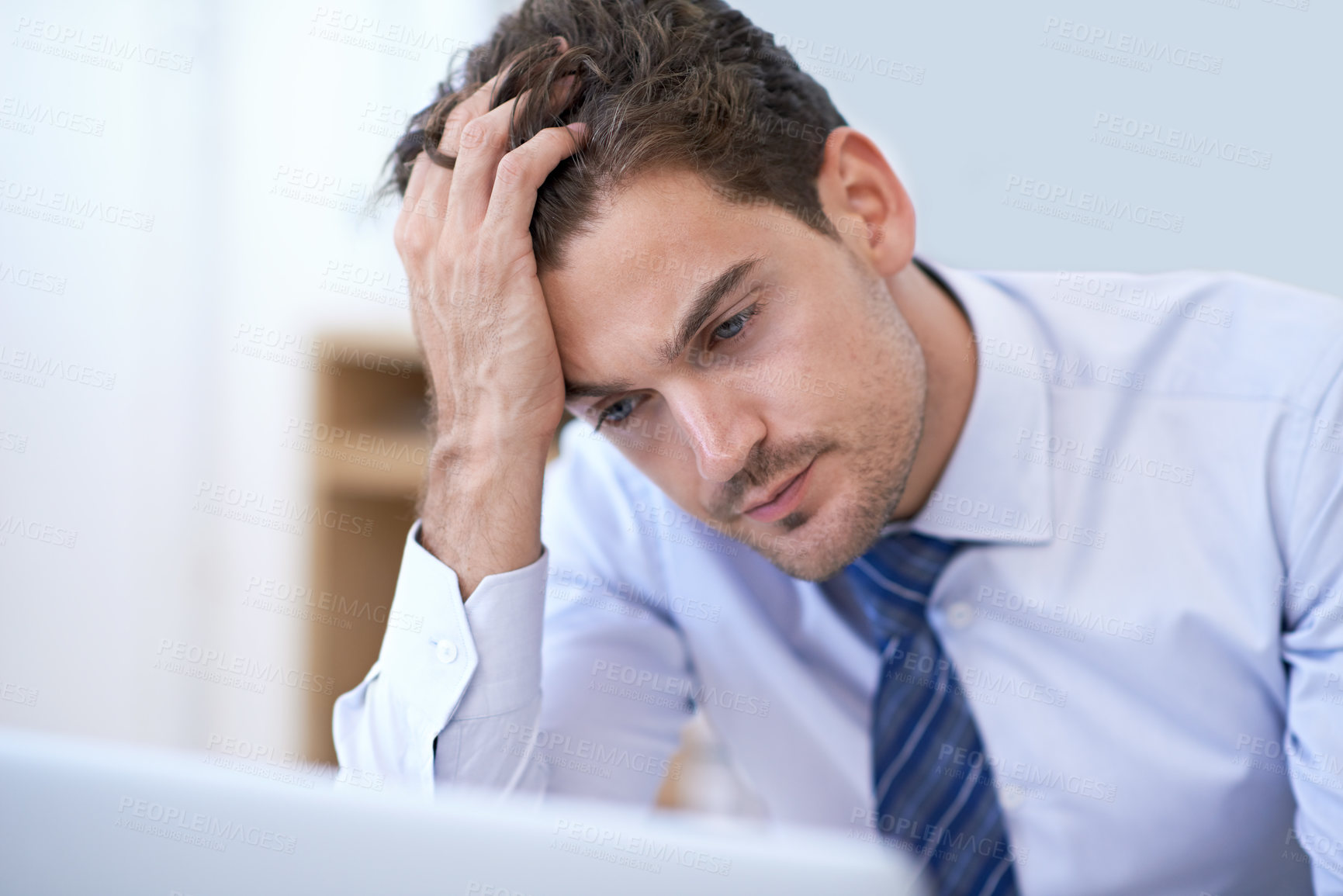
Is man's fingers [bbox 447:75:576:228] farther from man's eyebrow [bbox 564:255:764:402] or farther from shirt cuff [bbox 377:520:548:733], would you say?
shirt cuff [bbox 377:520:548:733]

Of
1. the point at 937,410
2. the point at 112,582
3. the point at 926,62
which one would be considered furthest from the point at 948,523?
the point at 112,582

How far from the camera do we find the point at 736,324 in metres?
1.06

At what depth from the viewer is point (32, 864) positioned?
15.5 inches

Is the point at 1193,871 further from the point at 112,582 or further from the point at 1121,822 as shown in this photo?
the point at 112,582

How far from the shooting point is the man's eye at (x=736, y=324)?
1.06m

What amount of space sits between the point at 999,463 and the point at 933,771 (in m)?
0.37

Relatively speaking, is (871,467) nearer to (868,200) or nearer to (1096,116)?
(868,200)

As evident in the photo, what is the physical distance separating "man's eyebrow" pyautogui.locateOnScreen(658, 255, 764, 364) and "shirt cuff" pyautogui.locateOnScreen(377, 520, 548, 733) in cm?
32

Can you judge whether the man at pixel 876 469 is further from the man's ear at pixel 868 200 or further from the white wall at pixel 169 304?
the white wall at pixel 169 304

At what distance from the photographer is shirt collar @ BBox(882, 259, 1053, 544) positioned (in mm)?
1218

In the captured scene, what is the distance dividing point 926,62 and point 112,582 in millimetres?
2137

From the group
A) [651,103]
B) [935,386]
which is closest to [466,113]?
[651,103]

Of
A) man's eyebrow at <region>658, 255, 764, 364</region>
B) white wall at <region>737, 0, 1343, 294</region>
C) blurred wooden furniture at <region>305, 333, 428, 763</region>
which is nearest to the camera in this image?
man's eyebrow at <region>658, 255, 764, 364</region>

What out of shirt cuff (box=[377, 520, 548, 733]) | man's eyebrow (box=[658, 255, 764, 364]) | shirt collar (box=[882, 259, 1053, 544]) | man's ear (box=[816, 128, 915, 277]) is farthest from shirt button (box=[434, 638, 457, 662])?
man's ear (box=[816, 128, 915, 277])
